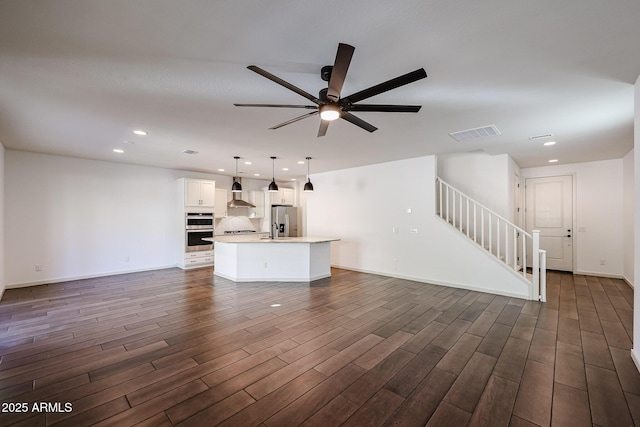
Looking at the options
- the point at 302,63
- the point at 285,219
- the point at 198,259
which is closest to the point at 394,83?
the point at 302,63

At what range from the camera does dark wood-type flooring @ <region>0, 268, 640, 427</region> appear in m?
1.89

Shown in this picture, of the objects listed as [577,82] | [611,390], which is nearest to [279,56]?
[577,82]

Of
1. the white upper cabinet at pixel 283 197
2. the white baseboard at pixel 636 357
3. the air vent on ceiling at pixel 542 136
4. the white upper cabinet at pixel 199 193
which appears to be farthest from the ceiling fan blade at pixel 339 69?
the white upper cabinet at pixel 283 197

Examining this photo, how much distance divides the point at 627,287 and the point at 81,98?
29.8ft

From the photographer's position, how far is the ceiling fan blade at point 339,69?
1657 mm

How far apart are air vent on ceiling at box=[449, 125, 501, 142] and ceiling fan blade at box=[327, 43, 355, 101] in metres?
2.74

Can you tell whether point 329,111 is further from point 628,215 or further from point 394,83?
point 628,215

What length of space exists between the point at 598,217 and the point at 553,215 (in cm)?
77

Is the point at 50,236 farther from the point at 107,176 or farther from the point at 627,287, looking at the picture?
the point at 627,287

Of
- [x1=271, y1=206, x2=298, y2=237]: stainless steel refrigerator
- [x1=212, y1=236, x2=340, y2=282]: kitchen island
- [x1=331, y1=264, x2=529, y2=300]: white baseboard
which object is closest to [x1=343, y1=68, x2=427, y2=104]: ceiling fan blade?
[x1=212, y1=236, x2=340, y2=282]: kitchen island

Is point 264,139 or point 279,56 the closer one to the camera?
point 279,56

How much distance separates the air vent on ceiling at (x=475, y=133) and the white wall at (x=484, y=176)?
151 centimetres

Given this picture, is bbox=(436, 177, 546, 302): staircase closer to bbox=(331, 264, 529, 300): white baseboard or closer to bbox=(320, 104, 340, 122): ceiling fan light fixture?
bbox=(331, 264, 529, 300): white baseboard

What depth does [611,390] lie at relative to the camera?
7.00 feet
